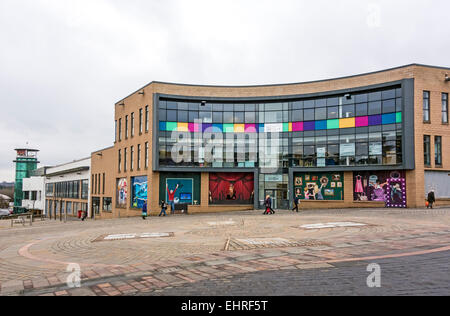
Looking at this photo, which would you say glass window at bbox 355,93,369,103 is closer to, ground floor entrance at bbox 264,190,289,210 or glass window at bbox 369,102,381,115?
glass window at bbox 369,102,381,115

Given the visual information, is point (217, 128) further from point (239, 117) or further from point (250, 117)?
point (250, 117)

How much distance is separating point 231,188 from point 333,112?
40.4ft

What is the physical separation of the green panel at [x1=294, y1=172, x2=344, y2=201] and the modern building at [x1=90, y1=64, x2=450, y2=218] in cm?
9

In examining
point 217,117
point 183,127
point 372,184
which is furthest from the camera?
point 217,117

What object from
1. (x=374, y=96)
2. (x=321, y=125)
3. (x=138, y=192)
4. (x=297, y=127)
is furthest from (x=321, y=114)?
(x=138, y=192)

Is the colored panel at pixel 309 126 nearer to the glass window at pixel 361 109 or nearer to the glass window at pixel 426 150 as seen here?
the glass window at pixel 361 109

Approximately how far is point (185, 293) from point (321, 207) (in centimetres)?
2788

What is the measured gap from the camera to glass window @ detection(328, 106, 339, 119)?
3173 cm

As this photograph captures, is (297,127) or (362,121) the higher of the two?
(362,121)

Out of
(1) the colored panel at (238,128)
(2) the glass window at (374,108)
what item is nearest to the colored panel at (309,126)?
(2) the glass window at (374,108)

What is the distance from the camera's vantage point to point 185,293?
19.1ft

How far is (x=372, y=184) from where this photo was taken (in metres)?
29.7

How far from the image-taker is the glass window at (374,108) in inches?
1164
